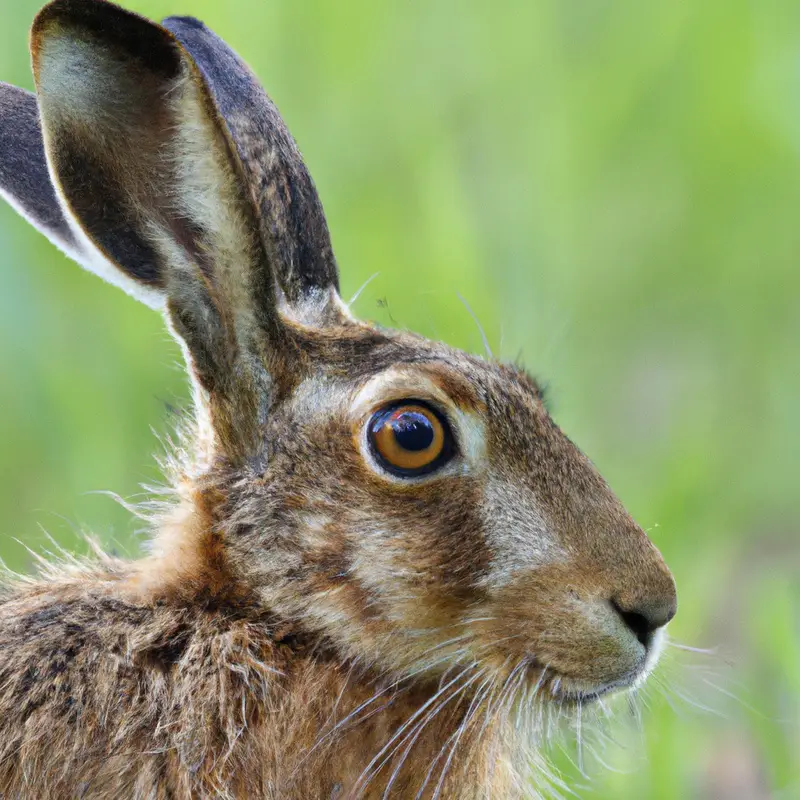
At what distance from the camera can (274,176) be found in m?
2.88

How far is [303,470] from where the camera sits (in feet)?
9.01

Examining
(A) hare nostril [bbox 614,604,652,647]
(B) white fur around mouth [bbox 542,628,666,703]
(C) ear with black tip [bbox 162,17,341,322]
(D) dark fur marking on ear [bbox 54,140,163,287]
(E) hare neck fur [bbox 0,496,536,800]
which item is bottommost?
(E) hare neck fur [bbox 0,496,536,800]

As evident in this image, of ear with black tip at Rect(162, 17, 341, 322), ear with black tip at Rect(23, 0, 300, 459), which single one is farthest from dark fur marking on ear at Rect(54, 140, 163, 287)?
ear with black tip at Rect(162, 17, 341, 322)

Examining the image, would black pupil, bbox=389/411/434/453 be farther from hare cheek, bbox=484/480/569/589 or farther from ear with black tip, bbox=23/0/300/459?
ear with black tip, bbox=23/0/300/459

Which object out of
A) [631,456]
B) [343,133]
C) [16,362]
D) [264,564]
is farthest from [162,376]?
[264,564]

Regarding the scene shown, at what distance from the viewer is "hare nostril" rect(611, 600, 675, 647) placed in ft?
8.64

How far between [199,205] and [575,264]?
3123mm

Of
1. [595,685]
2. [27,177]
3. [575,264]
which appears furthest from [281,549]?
[575,264]

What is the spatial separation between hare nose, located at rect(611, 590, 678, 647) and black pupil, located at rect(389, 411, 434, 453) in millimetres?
503

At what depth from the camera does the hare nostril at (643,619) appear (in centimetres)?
263

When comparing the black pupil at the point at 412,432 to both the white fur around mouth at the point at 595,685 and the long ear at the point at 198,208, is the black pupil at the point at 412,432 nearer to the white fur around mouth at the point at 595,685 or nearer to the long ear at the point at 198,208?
the long ear at the point at 198,208

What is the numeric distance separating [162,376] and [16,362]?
1.81ft

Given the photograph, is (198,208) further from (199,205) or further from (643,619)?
(643,619)

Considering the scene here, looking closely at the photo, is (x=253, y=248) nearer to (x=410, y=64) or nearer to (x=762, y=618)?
(x=762, y=618)
